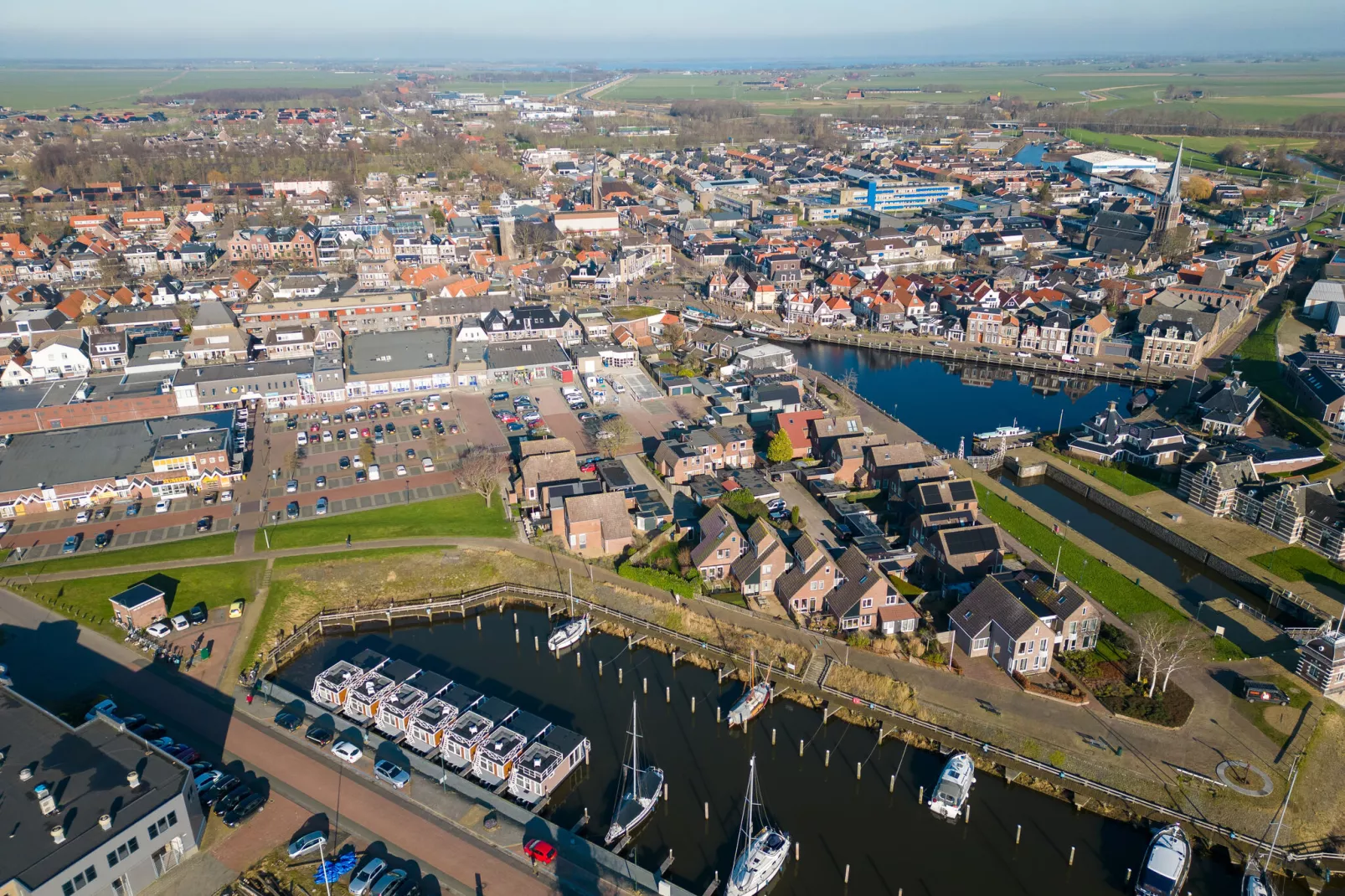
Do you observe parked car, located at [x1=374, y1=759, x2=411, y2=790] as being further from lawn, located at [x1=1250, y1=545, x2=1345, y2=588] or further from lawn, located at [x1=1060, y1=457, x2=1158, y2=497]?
lawn, located at [x1=1060, y1=457, x2=1158, y2=497]

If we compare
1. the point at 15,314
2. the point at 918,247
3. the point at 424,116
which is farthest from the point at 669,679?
the point at 424,116

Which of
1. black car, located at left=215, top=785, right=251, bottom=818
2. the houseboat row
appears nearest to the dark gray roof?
black car, located at left=215, top=785, right=251, bottom=818

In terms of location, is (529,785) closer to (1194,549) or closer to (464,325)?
(1194,549)

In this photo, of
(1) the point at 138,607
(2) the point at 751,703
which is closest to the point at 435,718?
(2) the point at 751,703

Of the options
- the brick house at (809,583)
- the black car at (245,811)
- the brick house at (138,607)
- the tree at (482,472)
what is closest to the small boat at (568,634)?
the brick house at (809,583)

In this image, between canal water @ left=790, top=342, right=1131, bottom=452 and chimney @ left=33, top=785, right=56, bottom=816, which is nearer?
chimney @ left=33, top=785, right=56, bottom=816

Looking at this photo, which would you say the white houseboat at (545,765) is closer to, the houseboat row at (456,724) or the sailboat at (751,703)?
the houseboat row at (456,724)
